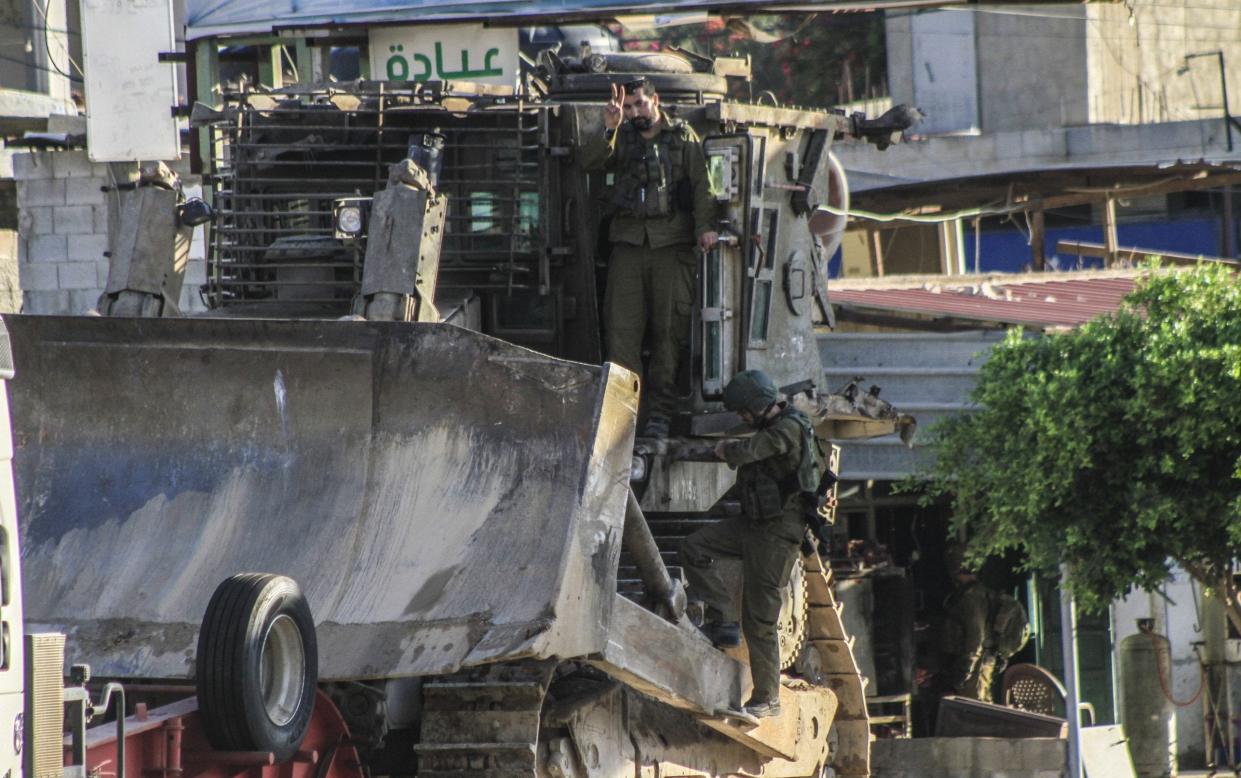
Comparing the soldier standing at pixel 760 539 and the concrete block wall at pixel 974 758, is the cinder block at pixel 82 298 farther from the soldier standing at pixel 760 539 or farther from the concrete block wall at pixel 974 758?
the soldier standing at pixel 760 539

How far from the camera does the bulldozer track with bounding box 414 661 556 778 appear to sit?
7727 millimetres

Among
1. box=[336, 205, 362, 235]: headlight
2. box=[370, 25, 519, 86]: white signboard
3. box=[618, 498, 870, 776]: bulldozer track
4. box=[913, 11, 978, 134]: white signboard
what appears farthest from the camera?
box=[913, 11, 978, 134]: white signboard

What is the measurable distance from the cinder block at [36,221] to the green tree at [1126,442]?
25.8ft

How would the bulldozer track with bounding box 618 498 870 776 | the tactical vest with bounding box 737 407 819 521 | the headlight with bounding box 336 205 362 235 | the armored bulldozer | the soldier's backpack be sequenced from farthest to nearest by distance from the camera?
the soldier's backpack < the bulldozer track with bounding box 618 498 870 776 < the tactical vest with bounding box 737 407 819 521 < the headlight with bounding box 336 205 362 235 < the armored bulldozer

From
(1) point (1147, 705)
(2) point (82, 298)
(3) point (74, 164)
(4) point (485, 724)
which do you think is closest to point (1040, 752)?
(1) point (1147, 705)

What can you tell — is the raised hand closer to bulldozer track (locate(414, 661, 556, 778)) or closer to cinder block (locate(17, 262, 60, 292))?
bulldozer track (locate(414, 661, 556, 778))

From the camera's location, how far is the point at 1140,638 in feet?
51.9

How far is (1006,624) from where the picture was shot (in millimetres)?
15859

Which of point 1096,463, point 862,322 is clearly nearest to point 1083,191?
point 862,322

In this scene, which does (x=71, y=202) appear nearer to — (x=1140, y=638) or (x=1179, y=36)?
(x=1140, y=638)

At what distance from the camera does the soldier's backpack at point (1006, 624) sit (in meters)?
15.9

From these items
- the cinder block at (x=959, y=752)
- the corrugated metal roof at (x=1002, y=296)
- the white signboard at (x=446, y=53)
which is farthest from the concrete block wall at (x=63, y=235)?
the cinder block at (x=959, y=752)

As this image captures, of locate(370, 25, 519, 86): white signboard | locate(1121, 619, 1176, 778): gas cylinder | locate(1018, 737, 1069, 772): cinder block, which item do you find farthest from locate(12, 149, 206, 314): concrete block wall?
locate(1121, 619, 1176, 778): gas cylinder

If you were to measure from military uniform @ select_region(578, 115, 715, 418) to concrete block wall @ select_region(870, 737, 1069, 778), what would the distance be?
417 cm
